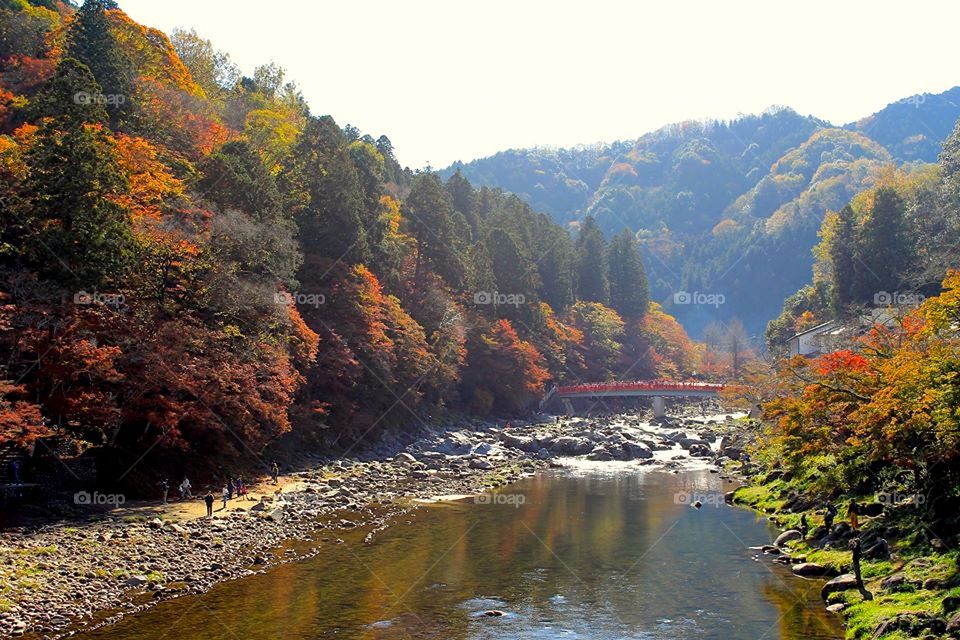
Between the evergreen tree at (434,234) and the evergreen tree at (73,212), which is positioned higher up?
the evergreen tree at (434,234)

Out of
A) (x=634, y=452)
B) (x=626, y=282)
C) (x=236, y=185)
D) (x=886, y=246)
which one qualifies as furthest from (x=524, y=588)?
(x=626, y=282)

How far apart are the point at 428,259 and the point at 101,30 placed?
117 ft

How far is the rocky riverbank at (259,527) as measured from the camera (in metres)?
20.5

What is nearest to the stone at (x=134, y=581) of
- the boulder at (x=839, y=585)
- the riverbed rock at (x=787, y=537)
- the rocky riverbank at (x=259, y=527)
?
the rocky riverbank at (x=259, y=527)

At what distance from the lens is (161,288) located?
35.0 metres

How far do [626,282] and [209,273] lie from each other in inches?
3653

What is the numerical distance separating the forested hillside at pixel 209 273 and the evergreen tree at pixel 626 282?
28.6 m

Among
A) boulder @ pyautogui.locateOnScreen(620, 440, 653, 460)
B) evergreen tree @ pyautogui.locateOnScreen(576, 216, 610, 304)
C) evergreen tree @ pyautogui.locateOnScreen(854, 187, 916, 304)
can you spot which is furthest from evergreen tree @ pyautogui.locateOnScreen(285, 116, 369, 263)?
evergreen tree @ pyautogui.locateOnScreen(576, 216, 610, 304)

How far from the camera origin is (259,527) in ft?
98.4

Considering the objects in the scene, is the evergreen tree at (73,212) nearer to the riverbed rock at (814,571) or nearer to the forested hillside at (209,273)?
the forested hillside at (209,273)

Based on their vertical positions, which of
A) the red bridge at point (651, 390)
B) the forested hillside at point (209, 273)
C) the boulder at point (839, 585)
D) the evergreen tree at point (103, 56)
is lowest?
the boulder at point (839, 585)

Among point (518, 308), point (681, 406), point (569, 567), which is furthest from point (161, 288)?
point (681, 406)

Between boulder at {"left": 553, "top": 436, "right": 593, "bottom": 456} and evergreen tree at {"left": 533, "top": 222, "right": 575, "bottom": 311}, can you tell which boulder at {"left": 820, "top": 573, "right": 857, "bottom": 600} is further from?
evergreen tree at {"left": 533, "top": 222, "right": 575, "bottom": 311}

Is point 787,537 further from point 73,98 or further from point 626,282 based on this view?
point 626,282
